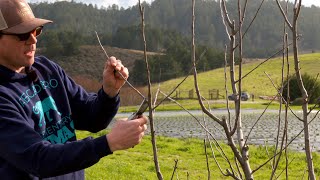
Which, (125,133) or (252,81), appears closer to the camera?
(125,133)

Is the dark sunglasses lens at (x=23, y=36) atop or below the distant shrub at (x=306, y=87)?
atop

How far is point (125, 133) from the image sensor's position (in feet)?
5.22

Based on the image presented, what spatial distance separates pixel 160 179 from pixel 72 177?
561 millimetres

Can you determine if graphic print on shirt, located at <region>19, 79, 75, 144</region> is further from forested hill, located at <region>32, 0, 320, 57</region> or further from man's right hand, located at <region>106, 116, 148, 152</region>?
forested hill, located at <region>32, 0, 320, 57</region>

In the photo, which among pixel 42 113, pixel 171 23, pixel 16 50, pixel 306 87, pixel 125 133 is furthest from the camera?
pixel 171 23

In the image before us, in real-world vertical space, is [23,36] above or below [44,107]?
above

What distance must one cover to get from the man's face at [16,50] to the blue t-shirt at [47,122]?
0.15ft

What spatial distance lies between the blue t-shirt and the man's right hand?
0.04 meters

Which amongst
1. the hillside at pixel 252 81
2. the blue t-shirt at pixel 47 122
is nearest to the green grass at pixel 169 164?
the blue t-shirt at pixel 47 122

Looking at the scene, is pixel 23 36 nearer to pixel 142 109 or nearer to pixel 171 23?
pixel 142 109

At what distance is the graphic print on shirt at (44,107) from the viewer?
1.96 meters

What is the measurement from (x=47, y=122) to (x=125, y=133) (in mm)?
576

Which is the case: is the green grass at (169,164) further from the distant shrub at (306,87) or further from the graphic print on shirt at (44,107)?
the graphic print on shirt at (44,107)

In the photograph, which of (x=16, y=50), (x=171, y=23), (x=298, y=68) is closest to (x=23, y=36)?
(x=16, y=50)
